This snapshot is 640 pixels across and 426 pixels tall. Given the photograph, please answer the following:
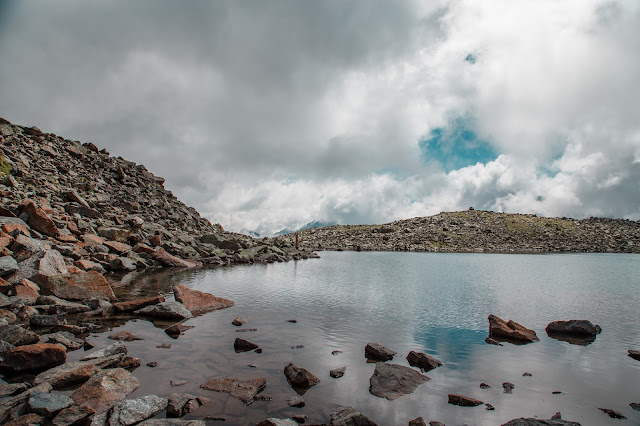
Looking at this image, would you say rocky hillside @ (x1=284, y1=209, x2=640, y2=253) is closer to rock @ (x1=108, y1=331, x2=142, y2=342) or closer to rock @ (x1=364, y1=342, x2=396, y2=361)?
rock @ (x1=364, y1=342, x2=396, y2=361)

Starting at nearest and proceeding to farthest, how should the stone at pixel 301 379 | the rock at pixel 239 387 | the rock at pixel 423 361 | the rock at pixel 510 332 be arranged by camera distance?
1. the rock at pixel 239 387
2. the stone at pixel 301 379
3. the rock at pixel 423 361
4. the rock at pixel 510 332

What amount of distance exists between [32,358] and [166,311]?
7865 mm

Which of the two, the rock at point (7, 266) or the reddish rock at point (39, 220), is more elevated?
the reddish rock at point (39, 220)

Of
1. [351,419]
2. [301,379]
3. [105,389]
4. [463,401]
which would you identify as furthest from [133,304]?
[463,401]

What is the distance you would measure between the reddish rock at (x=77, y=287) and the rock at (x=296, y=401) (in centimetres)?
1708

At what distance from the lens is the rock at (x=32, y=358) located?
11.4 m

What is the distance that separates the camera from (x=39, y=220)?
31.6 m

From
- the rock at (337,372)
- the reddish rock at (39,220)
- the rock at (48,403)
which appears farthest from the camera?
the reddish rock at (39,220)

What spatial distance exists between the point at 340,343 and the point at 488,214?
558 feet

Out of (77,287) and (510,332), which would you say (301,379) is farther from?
(77,287)

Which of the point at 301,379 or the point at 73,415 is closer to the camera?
the point at 73,415

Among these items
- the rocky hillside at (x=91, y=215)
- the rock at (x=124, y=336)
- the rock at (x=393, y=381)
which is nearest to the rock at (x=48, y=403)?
the rock at (x=124, y=336)

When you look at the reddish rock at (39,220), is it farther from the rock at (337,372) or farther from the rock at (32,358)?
the rock at (337,372)

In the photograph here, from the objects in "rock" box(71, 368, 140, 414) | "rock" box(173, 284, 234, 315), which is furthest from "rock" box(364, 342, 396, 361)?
"rock" box(173, 284, 234, 315)
